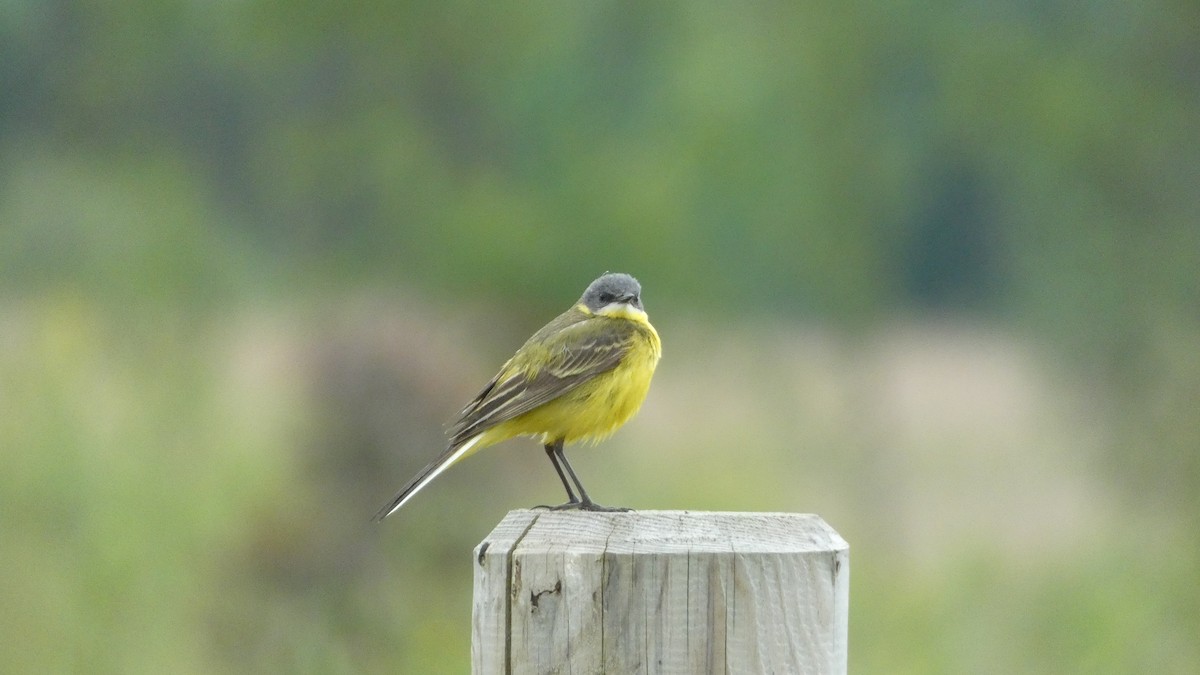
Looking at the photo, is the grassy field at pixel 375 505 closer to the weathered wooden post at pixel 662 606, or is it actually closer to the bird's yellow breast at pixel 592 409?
the bird's yellow breast at pixel 592 409

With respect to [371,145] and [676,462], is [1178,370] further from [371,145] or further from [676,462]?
[371,145]

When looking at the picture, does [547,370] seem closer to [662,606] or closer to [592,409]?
[592,409]

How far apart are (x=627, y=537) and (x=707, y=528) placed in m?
0.23

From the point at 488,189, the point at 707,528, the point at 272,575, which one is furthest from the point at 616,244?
the point at 707,528

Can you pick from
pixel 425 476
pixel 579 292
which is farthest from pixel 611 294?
pixel 579 292

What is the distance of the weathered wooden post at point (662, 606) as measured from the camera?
2.52 m

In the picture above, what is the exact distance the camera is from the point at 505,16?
1544cm

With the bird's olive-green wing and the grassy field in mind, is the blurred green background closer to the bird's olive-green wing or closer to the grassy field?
the grassy field

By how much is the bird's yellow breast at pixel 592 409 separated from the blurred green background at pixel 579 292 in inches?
91.5

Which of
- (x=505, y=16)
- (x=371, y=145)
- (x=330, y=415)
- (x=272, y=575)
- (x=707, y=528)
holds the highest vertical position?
(x=505, y=16)

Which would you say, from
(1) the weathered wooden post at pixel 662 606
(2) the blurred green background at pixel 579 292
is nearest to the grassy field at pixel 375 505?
(2) the blurred green background at pixel 579 292

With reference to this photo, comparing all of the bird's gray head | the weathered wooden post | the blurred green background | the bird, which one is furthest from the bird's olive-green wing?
the blurred green background

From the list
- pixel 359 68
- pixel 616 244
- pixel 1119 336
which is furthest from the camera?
pixel 359 68

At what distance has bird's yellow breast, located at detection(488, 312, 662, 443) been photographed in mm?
5117
